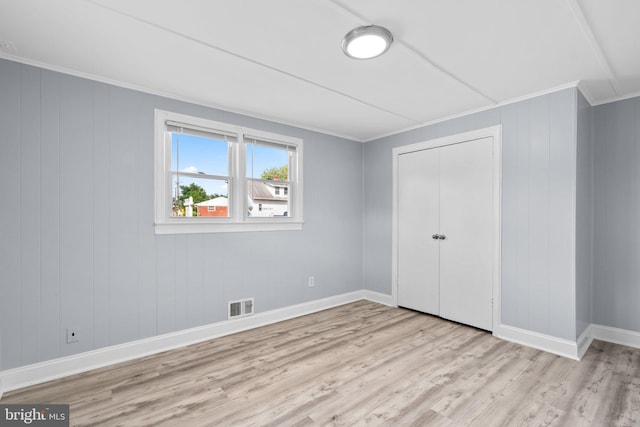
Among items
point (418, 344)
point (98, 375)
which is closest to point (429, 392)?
point (418, 344)

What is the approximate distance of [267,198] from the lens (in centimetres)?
394

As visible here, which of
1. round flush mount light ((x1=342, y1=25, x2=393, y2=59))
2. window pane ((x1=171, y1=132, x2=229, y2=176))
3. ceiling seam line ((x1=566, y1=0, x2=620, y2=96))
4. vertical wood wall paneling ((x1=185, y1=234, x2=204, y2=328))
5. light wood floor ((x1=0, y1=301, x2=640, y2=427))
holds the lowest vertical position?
light wood floor ((x1=0, y1=301, x2=640, y2=427))

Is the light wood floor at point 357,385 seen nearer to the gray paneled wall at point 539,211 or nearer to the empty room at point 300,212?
the empty room at point 300,212

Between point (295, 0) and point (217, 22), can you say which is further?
point (217, 22)

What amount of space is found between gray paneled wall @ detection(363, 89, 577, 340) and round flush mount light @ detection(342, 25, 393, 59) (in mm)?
1961

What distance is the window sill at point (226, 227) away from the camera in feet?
10.1

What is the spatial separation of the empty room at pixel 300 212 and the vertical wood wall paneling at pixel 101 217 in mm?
17

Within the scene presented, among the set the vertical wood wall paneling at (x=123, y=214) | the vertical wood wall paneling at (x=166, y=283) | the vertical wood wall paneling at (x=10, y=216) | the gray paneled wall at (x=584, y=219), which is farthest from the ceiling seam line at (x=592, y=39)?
the vertical wood wall paneling at (x=10, y=216)

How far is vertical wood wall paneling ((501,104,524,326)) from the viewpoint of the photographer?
3.26 metres

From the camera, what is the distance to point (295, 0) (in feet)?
5.74

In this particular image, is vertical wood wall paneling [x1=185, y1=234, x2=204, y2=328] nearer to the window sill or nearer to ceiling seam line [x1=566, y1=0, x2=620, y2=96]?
the window sill

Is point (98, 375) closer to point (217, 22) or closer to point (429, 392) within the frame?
point (429, 392)

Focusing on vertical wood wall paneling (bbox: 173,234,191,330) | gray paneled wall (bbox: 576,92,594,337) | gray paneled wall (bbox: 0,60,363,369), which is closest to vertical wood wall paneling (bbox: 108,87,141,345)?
gray paneled wall (bbox: 0,60,363,369)

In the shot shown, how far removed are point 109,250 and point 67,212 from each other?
17.4 inches
